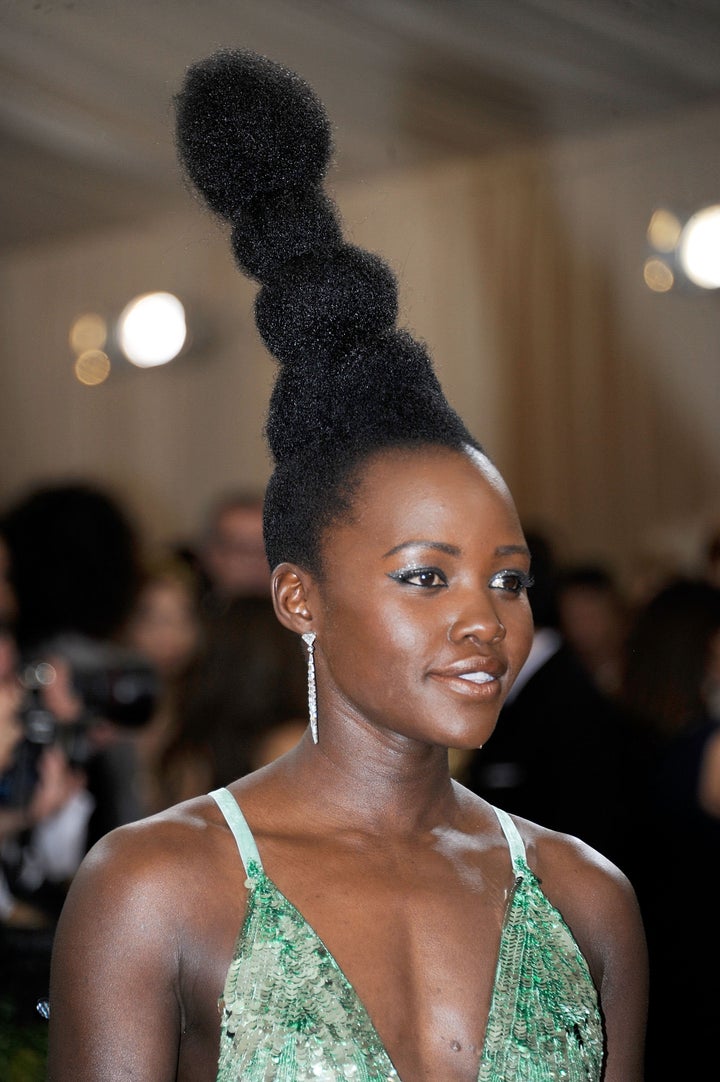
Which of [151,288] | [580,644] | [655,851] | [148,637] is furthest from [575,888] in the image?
[151,288]

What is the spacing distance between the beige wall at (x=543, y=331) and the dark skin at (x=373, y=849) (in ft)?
12.5

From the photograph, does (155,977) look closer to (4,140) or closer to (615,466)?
(4,140)

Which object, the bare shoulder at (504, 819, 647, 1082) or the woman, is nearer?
the woman

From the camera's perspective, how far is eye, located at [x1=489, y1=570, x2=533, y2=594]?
1271mm

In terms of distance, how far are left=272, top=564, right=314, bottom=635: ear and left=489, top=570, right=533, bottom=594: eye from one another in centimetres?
18

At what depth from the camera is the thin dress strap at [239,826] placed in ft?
4.12

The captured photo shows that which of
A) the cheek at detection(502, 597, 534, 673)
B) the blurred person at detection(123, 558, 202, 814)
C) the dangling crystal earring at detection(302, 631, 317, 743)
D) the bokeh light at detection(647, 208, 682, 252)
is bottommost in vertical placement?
the blurred person at detection(123, 558, 202, 814)

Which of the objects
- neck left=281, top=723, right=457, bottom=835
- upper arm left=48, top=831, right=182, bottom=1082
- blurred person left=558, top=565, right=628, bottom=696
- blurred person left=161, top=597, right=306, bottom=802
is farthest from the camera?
blurred person left=558, top=565, right=628, bottom=696

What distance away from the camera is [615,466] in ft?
18.9

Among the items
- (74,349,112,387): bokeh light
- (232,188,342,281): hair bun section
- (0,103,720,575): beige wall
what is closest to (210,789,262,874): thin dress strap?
(232,188,342,281): hair bun section

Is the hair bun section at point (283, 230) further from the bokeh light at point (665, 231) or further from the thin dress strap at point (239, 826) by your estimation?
the bokeh light at point (665, 231)

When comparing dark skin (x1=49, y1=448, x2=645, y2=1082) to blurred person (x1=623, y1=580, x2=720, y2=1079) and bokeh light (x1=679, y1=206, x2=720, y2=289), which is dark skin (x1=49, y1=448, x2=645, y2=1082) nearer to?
blurred person (x1=623, y1=580, x2=720, y2=1079)

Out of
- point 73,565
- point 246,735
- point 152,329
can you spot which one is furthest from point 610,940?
point 152,329

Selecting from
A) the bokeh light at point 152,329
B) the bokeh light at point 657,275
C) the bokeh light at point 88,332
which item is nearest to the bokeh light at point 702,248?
the bokeh light at point 657,275
